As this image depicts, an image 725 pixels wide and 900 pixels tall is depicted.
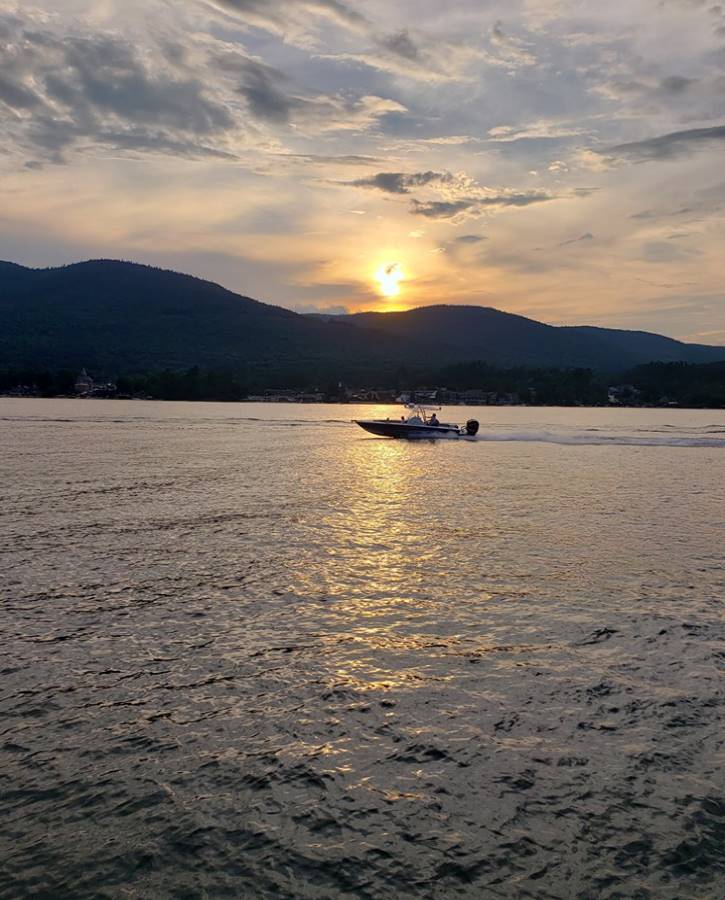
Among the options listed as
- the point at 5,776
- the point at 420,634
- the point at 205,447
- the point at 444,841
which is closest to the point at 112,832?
the point at 5,776

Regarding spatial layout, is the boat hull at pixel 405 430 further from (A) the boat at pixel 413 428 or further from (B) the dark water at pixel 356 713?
(B) the dark water at pixel 356 713

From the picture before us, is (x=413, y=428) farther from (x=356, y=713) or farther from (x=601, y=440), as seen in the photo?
(x=356, y=713)

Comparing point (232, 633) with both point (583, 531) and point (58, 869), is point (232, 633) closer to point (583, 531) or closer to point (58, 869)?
point (58, 869)

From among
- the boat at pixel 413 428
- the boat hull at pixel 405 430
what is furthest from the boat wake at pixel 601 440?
the boat hull at pixel 405 430

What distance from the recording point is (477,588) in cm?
1877

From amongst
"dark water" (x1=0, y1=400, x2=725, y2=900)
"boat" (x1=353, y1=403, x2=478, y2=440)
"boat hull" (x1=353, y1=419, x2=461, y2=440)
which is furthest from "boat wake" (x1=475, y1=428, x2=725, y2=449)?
"dark water" (x1=0, y1=400, x2=725, y2=900)

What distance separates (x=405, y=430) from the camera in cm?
9081

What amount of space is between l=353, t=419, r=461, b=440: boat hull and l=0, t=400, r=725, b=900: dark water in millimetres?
62735

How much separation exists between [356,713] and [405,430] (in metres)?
80.2

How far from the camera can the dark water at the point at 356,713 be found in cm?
756

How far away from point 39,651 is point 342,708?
600cm

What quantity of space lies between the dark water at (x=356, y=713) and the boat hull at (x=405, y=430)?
62.7 metres

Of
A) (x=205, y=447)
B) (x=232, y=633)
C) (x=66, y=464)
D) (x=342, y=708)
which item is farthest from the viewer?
(x=205, y=447)

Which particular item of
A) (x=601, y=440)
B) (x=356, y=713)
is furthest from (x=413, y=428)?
(x=356, y=713)
